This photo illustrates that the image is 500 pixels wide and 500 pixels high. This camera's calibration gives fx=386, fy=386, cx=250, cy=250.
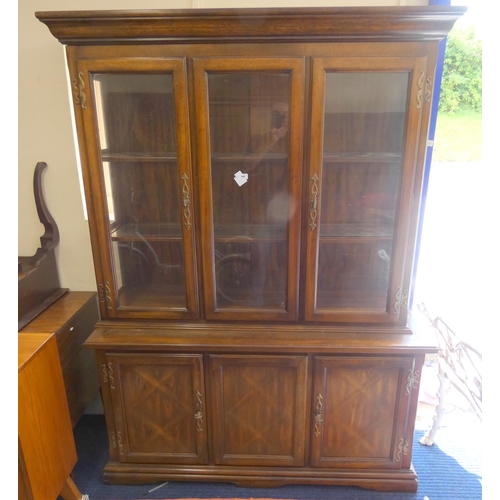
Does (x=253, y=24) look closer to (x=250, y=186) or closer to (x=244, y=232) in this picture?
(x=250, y=186)

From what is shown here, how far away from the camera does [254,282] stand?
1590mm

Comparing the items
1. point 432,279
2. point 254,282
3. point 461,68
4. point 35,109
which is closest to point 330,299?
point 254,282

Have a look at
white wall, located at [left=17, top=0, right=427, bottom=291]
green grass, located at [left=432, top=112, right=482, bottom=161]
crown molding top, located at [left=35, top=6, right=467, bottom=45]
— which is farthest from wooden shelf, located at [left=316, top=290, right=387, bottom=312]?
white wall, located at [left=17, top=0, right=427, bottom=291]

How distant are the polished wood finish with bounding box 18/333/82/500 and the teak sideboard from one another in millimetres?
162

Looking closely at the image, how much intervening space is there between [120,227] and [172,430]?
0.87 meters

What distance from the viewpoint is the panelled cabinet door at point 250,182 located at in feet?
4.30

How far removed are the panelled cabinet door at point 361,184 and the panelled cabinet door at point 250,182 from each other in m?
0.08

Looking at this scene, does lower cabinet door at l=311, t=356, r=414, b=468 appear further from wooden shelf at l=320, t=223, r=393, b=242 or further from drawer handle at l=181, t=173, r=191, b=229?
drawer handle at l=181, t=173, r=191, b=229

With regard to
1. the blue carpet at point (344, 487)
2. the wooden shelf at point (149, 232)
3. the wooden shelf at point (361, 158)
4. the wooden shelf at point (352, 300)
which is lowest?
the blue carpet at point (344, 487)

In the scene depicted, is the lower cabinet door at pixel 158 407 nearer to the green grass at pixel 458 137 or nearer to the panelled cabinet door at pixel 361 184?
the panelled cabinet door at pixel 361 184

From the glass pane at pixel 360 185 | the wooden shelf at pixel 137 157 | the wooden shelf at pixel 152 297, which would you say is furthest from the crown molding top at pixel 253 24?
the wooden shelf at pixel 152 297

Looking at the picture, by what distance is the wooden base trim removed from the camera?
162 cm

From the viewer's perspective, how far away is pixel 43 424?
1365mm

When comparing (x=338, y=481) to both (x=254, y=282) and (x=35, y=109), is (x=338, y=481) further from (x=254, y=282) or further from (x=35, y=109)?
(x=35, y=109)
